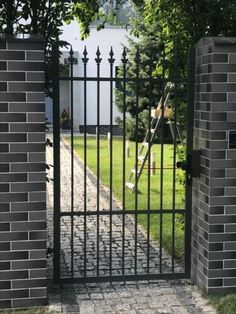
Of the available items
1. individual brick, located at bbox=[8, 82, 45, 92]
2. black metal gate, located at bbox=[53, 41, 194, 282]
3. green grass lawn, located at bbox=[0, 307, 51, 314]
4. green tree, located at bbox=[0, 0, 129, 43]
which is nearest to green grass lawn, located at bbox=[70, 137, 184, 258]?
black metal gate, located at bbox=[53, 41, 194, 282]

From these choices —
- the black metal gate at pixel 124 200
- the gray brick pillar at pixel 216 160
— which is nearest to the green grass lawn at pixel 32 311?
the black metal gate at pixel 124 200

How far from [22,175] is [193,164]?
144 cm

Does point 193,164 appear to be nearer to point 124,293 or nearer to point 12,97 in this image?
point 124,293

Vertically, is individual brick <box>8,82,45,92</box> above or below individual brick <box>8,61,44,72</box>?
below

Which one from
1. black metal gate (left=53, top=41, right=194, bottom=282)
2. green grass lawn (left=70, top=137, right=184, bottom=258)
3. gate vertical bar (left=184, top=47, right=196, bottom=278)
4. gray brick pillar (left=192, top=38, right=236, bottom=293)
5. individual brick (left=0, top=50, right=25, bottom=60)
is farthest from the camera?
green grass lawn (left=70, top=137, right=184, bottom=258)

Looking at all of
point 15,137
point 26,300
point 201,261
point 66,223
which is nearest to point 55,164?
point 15,137

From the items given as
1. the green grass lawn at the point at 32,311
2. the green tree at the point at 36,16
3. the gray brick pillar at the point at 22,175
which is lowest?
the green grass lawn at the point at 32,311

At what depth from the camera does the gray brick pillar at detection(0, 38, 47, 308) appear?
150 inches

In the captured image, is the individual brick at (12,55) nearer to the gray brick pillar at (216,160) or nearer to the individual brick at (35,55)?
the individual brick at (35,55)

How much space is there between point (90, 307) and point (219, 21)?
2969mm

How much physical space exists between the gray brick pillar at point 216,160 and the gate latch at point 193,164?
5 centimetres

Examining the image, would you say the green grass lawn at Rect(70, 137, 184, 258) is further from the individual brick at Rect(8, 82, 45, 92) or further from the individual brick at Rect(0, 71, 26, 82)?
the individual brick at Rect(0, 71, 26, 82)

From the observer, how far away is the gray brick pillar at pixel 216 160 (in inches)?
160

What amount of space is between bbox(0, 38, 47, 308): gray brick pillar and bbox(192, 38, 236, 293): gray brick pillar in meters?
1.32
